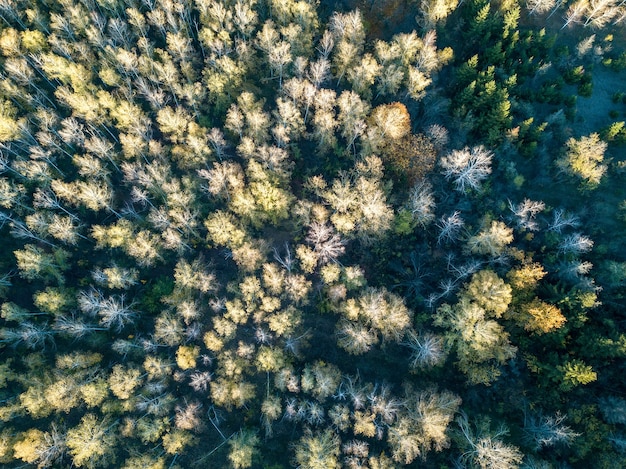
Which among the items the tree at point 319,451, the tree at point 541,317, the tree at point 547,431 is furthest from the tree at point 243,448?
the tree at point 541,317

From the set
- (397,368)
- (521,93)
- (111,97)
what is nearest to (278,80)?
(111,97)

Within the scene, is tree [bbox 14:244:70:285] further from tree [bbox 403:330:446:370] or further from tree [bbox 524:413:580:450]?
tree [bbox 524:413:580:450]

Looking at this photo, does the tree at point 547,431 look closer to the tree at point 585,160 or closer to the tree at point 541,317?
the tree at point 541,317

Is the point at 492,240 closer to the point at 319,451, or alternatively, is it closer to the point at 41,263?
the point at 319,451

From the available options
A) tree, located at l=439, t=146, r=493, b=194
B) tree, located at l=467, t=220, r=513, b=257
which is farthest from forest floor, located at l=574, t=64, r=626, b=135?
tree, located at l=467, t=220, r=513, b=257

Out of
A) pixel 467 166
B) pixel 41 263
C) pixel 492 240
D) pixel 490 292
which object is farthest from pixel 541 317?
pixel 41 263

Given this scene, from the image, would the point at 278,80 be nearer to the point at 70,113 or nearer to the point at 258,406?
the point at 70,113

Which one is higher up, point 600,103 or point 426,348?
point 600,103
